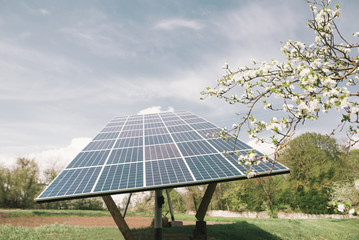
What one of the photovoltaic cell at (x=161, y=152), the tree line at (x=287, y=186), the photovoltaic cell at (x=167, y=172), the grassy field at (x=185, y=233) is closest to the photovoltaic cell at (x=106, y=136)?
the photovoltaic cell at (x=161, y=152)

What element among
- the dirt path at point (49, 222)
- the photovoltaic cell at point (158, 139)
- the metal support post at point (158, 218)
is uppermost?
the photovoltaic cell at point (158, 139)

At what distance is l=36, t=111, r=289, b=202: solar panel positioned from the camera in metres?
6.52

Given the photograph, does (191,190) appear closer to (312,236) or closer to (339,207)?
(312,236)

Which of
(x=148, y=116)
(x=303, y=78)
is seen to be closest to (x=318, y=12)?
(x=303, y=78)

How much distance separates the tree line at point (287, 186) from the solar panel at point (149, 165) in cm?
1955

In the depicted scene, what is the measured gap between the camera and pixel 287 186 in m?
31.5

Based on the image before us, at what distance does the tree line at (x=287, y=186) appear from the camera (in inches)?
1082

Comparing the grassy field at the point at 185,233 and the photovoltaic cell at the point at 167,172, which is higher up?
the photovoltaic cell at the point at 167,172

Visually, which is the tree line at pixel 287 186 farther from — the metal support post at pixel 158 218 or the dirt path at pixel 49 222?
the metal support post at pixel 158 218

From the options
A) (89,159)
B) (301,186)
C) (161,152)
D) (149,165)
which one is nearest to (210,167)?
(149,165)

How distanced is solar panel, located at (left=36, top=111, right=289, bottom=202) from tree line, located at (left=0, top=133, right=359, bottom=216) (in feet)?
64.2

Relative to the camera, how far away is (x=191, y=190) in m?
39.1

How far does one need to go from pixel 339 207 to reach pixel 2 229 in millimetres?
18447

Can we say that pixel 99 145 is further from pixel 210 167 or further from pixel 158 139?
pixel 210 167
